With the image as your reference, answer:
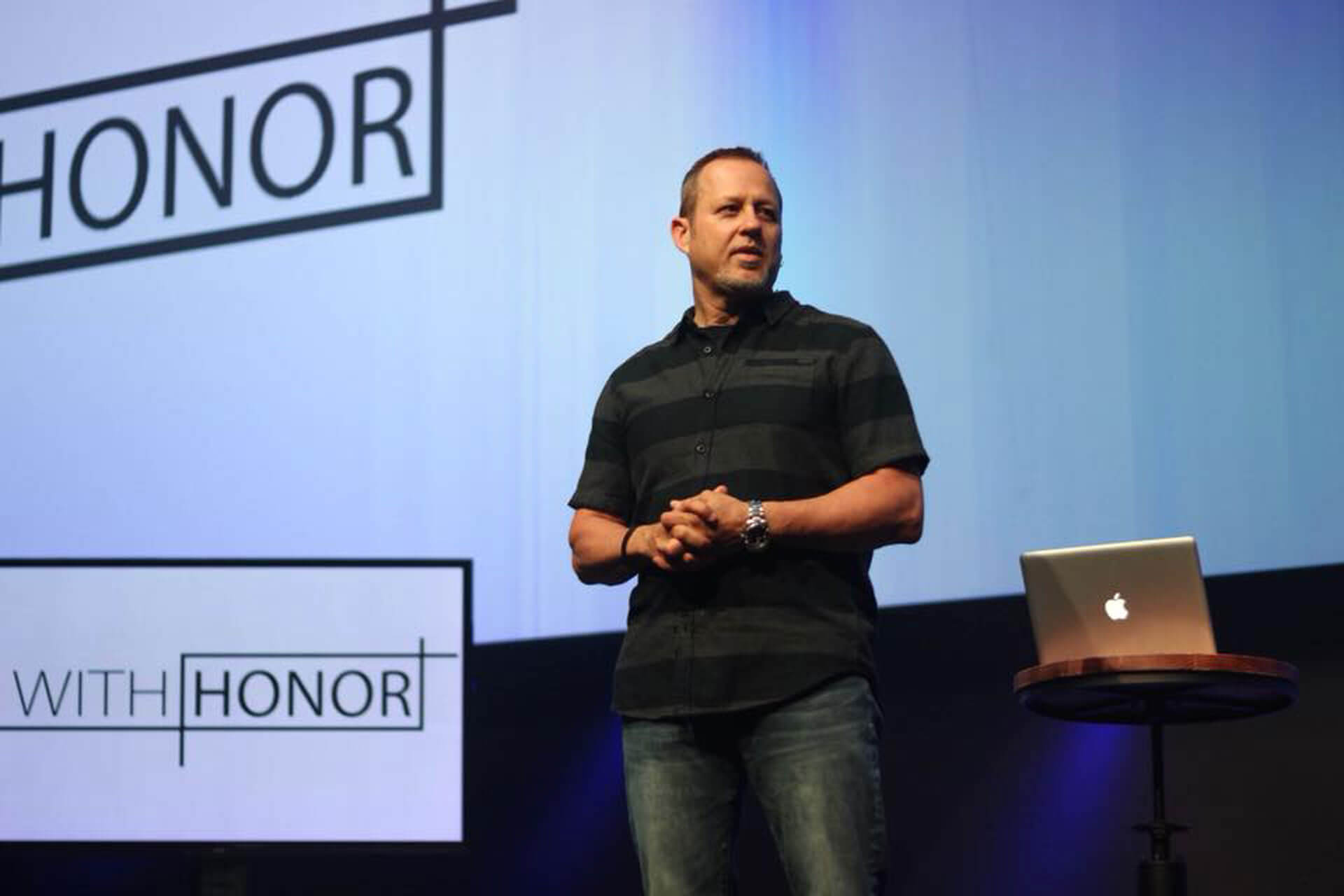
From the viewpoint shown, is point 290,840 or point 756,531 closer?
point 756,531

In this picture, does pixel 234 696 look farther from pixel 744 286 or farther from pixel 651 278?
pixel 744 286

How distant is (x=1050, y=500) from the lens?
10.7 feet

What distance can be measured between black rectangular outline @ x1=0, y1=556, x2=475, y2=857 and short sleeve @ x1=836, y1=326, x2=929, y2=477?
1437 millimetres

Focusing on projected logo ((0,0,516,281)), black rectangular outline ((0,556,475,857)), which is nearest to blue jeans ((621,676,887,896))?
black rectangular outline ((0,556,475,857))

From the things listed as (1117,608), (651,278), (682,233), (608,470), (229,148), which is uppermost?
(229,148)

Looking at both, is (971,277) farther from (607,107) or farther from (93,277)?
(93,277)

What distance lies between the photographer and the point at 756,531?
1.88 metres

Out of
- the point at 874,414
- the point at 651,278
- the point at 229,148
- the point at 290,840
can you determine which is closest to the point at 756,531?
the point at 874,414

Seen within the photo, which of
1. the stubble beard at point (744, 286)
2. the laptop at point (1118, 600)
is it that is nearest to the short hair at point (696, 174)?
the stubble beard at point (744, 286)

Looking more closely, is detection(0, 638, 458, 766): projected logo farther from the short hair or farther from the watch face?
the watch face

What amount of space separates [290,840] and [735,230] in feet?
5.71

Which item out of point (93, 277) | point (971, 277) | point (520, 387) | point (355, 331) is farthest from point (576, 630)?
point (93, 277)

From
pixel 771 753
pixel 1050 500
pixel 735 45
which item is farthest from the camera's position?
pixel 735 45

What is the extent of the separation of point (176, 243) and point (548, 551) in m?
1.03
